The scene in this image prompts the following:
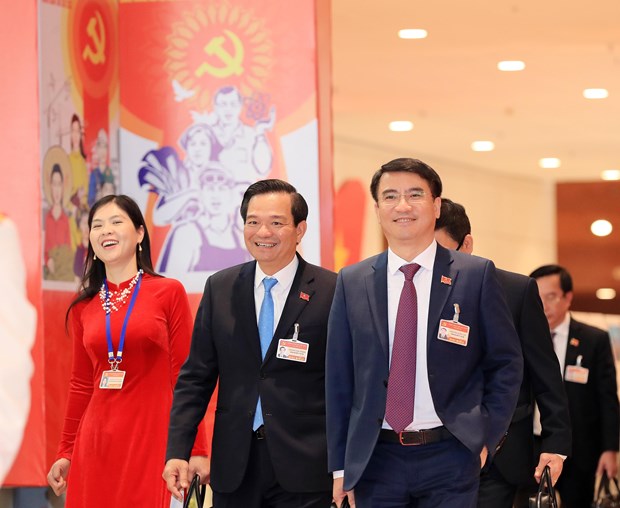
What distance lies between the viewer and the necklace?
4.57 metres

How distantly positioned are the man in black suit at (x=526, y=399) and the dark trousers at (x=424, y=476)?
741 mm

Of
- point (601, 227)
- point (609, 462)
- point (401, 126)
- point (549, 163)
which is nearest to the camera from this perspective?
point (609, 462)

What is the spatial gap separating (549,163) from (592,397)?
422 inches

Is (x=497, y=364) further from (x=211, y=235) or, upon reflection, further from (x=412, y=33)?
(x=412, y=33)

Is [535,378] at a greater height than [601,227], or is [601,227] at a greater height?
[601,227]

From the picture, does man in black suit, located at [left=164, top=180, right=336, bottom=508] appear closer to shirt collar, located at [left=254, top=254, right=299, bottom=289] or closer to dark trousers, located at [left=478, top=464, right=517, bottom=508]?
shirt collar, located at [left=254, top=254, right=299, bottom=289]

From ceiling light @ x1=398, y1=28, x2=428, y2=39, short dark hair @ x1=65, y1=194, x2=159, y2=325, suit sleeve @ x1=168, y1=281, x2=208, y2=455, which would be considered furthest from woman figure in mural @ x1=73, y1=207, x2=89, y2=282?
ceiling light @ x1=398, y1=28, x2=428, y2=39

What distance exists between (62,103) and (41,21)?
0.41 meters

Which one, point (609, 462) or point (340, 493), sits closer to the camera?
point (340, 493)

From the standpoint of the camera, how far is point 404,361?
3586 mm

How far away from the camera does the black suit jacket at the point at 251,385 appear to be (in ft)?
13.0

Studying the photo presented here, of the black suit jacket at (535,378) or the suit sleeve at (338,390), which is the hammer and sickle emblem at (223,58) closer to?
the black suit jacket at (535,378)

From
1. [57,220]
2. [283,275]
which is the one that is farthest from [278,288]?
[57,220]

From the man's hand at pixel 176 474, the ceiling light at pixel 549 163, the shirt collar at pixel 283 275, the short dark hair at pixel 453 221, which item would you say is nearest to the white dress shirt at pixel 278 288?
the shirt collar at pixel 283 275
